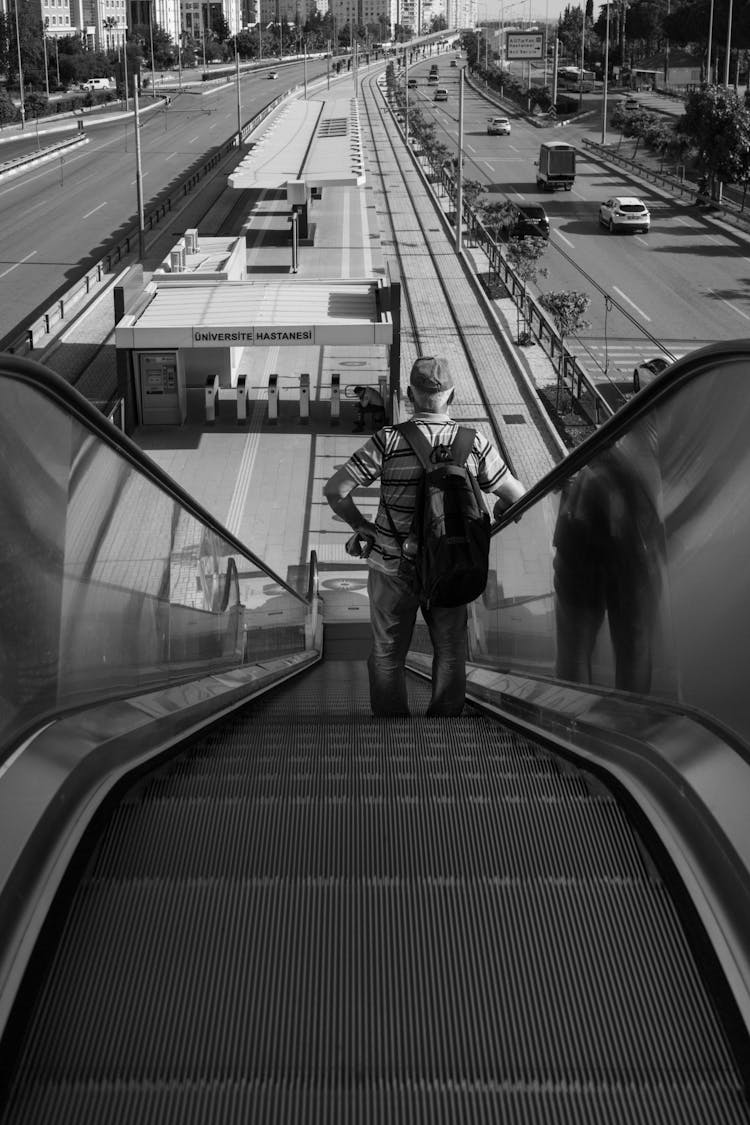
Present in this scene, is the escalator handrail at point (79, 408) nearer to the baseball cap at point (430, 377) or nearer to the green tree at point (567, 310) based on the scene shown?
the baseball cap at point (430, 377)

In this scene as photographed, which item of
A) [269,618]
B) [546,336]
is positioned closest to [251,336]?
[546,336]

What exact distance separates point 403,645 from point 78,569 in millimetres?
2218

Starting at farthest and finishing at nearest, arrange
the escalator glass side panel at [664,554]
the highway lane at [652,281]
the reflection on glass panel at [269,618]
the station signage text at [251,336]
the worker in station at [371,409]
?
the highway lane at [652,281], the worker in station at [371,409], the station signage text at [251,336], the reflection on glass panel at [269,618], the escalator glass side panel at [664,554]

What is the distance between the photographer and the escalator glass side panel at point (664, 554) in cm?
318

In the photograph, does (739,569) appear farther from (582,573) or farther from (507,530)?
(507,530)

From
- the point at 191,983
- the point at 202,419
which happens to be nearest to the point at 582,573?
the point at 191,983

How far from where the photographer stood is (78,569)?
12.3 ft

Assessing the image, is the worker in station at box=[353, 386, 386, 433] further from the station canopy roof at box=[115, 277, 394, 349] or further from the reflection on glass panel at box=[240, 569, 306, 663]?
the reflection on glass panel at box=[240, 569, 306, 663]

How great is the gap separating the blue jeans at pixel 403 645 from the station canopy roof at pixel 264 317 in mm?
17352

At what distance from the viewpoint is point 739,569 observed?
125 inches

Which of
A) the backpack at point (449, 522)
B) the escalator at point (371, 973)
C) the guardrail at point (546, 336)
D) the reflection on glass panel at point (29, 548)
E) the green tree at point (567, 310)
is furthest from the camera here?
the green tree at point (567, 310)

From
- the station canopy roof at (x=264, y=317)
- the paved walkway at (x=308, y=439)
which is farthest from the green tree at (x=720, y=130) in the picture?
the station canopy roof at (x=264, y=317)

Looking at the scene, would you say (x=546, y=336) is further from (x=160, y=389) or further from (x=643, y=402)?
(x=643, y=402)

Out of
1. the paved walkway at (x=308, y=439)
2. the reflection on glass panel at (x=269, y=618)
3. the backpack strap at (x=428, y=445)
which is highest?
the backpack strap at (x=428, y=445)
